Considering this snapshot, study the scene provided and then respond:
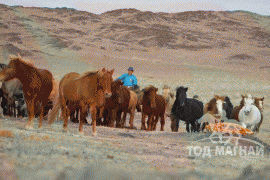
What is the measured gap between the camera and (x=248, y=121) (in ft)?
38.9

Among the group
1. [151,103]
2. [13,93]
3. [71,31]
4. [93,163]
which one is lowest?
[93,163]

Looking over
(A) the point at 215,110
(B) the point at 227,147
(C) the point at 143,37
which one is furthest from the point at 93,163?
(C) the point at 143,37

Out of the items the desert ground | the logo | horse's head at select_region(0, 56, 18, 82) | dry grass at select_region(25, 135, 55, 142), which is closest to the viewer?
the desert ground

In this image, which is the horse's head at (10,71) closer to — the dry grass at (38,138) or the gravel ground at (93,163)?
the gravel ground at (93,163)

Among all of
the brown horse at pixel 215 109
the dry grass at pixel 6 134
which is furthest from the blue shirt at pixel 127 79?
the dry grass at pixel 6 134

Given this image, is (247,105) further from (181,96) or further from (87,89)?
(87,89)

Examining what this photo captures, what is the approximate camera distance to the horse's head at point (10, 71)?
7.89m

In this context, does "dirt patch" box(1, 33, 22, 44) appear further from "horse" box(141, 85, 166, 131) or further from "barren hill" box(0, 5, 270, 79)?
"horse" box(141, 85, 166, 131)

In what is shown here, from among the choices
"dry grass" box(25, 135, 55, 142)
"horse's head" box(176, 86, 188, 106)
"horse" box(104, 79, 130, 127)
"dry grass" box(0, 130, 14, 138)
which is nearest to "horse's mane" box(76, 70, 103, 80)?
"dry grass" box(25, 135, 55, 142)

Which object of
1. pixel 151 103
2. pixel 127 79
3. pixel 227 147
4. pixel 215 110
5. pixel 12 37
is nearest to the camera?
pixel 227 147

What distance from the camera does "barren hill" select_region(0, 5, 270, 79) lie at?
2867 inches

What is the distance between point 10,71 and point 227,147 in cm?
521

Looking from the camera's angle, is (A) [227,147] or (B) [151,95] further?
(B) [151,95]

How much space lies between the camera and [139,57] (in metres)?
77.9
